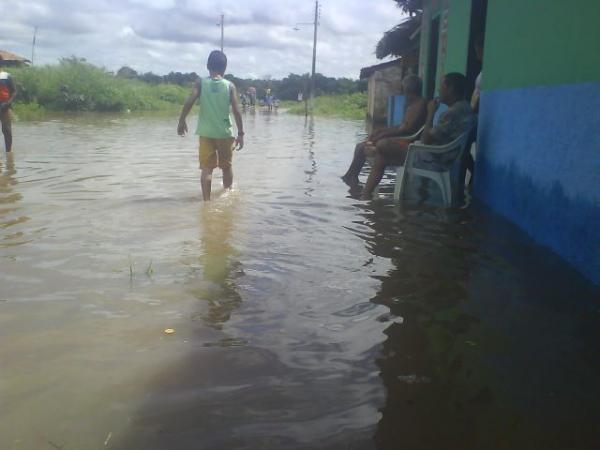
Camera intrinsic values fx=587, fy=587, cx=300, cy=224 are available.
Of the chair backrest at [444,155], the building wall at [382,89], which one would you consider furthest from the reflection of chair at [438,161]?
the building wall at [382,89]

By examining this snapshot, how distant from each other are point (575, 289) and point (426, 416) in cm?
190

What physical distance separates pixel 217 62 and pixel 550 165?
136 inches

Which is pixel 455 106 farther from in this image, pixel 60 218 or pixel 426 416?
pixel 426 416

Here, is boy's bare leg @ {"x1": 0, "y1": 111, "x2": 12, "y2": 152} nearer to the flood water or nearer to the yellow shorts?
the flood water

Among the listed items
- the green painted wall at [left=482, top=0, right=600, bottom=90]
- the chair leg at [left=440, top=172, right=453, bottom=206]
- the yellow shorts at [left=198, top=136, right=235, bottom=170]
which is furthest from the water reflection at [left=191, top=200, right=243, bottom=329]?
the green painted wall at [left=482, top=0, right=600, bottom=90]

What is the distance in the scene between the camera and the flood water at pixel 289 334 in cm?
212

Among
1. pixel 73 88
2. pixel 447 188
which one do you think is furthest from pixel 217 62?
pixel 73 88

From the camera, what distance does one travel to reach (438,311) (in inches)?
127

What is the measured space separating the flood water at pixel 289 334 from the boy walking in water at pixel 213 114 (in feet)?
3.27

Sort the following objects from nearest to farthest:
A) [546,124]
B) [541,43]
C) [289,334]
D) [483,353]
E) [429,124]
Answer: [483,353]
[289,334]
[546,124]
[541,43]
[429,124]

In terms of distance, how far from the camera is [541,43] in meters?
4.81

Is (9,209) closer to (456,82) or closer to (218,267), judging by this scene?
(218,267)

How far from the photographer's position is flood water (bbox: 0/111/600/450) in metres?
2.12

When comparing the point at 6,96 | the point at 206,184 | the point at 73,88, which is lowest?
the point at 206,184
